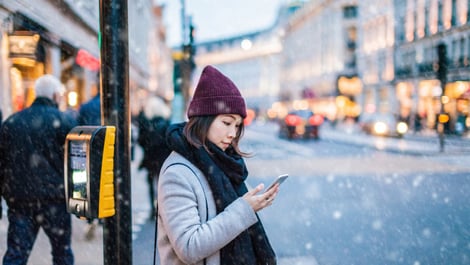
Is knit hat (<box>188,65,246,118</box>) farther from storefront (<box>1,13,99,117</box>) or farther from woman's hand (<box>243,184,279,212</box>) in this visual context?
storefront (<box>1,13,99,117</box>)

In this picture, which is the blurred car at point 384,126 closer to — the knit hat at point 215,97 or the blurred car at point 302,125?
the blurred car at point 302,125

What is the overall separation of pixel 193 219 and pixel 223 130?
42cm

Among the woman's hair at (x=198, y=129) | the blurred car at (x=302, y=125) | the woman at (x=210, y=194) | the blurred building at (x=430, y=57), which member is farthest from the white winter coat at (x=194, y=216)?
the blurred building at (x=430, y=57)

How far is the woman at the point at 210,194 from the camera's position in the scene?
2.17 m

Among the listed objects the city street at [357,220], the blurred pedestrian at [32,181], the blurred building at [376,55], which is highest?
the blurred building at [376,55]

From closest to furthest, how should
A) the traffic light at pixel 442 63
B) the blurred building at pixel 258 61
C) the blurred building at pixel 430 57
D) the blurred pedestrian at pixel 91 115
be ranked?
the blurred pedestrian at pixel 91 115, the traffic light at pixel 442 63, the blurred building at pixel 430 57, the blurred building at pixel 258 61

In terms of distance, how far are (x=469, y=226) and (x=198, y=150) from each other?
637cm

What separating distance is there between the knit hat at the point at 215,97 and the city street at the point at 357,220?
42 cm

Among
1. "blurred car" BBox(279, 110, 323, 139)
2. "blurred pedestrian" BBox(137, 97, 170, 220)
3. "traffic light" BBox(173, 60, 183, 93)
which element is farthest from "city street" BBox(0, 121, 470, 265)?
"blurred car" BBox(279, 110, 323, 139)

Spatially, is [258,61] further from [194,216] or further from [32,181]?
[194,216]

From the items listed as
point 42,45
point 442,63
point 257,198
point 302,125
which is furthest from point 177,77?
point 257,198

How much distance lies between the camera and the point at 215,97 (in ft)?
7.76

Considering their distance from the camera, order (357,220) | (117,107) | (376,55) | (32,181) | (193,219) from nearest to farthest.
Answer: (193,219)
(117,107)
(32,181)
(357,220)
(376,55)

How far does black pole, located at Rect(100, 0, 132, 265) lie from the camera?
2.95 meters
